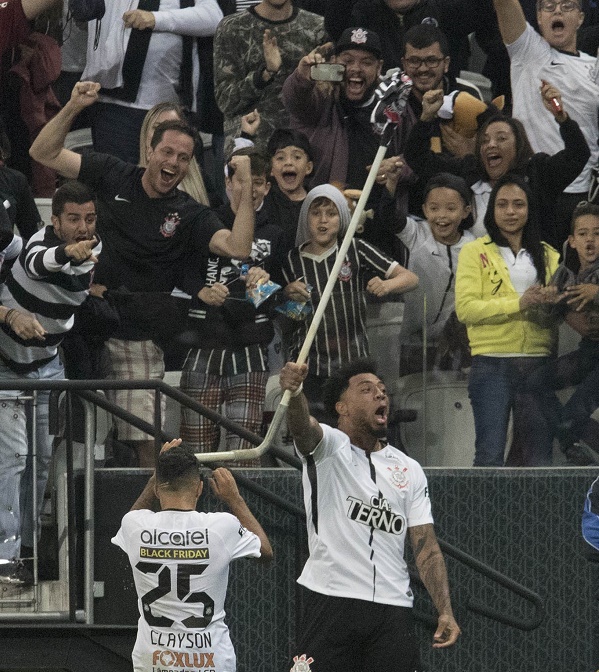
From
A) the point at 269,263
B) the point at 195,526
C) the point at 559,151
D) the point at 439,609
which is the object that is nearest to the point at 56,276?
the point at 269,263

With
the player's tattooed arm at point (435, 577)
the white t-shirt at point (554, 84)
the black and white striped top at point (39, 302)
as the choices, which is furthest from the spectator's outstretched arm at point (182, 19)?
the player's tattooed arm at point (435, 577)

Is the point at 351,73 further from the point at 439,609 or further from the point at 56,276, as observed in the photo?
the point at 439,609

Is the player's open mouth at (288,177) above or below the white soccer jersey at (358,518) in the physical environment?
above

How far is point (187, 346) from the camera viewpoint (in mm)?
8242

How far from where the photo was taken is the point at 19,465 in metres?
7.54

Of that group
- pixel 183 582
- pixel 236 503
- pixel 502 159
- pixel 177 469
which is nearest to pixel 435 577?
pixel 236 503

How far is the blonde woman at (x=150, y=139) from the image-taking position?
9.00 metres

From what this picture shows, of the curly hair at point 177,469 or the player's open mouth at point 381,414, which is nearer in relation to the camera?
the curly hair at point 177,469

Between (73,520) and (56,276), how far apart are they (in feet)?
4.30

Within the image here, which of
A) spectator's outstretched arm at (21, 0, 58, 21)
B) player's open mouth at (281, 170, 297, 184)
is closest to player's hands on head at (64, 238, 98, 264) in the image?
player's open mouth at (281, 170, 297, 184)

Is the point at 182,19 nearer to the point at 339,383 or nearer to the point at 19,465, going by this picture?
the point at 339,383

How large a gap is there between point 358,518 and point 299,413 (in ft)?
2.00

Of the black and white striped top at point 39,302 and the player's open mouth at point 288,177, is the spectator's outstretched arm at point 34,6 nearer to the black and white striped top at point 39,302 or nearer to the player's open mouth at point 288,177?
the player's open mouth at point 288,177

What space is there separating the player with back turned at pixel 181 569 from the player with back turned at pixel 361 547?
58cm
